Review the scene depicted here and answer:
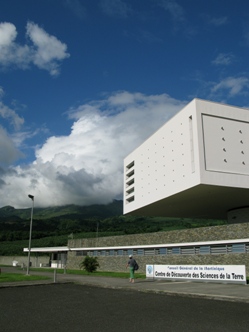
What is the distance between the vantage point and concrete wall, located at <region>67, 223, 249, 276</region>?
25.6 meters

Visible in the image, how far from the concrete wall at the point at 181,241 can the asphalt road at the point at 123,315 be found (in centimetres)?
1555

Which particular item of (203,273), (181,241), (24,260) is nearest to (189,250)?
(181,241)

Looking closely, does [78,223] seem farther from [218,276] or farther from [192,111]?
[218,276]

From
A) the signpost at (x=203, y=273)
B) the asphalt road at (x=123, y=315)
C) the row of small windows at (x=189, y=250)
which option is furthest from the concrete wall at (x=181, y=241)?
the asphalt road at (x=123, y=315)

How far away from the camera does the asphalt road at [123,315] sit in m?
6.95

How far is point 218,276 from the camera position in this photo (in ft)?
56.1

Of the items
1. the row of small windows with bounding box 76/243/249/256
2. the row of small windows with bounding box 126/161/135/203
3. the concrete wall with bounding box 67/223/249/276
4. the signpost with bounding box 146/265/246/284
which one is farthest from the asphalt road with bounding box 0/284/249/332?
the row of small windows with bounding box 126/161/135/203

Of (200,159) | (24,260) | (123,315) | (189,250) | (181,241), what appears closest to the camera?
(123,315)

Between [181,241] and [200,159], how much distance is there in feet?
25.3

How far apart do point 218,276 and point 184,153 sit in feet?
61.5

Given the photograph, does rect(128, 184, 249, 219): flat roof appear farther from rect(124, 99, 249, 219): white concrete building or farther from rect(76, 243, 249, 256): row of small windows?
rect(76, 243, 249, 256): row of small windows

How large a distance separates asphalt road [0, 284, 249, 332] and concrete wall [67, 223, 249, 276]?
15.6 meters

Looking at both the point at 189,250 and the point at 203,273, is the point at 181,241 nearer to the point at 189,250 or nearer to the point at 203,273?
the point at 189,250

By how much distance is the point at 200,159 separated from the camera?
31.9 meters
